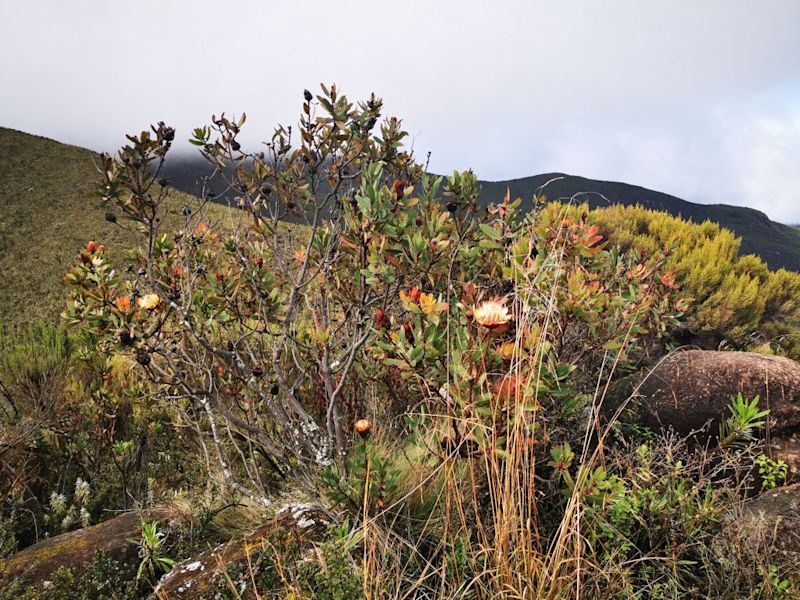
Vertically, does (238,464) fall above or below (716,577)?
below

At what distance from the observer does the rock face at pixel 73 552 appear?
6.31 ft

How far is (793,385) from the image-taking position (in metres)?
2.53

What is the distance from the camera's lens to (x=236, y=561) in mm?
1748

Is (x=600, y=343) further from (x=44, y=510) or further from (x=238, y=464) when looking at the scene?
(x=44, y=510)

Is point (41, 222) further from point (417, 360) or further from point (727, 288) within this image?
point (727, 288)

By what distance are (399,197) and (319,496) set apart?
1.52m

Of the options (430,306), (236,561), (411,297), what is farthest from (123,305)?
(430,306)

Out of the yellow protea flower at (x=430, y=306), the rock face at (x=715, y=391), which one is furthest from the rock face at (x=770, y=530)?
the yellow protea flower at (x=430, y=306)

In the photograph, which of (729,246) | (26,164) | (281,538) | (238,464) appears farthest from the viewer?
(26,164)

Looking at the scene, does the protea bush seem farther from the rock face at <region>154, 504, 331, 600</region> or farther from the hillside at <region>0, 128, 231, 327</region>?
the hillside at <region>0, 128, 231, 327</region>

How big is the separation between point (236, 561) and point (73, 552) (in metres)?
0.86

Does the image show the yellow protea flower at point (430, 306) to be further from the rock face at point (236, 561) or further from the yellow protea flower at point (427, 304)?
the rock face at point (236, 561)

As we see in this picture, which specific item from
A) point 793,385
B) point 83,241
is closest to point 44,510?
point 793,385

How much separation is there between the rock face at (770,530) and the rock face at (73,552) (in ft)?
7.97
